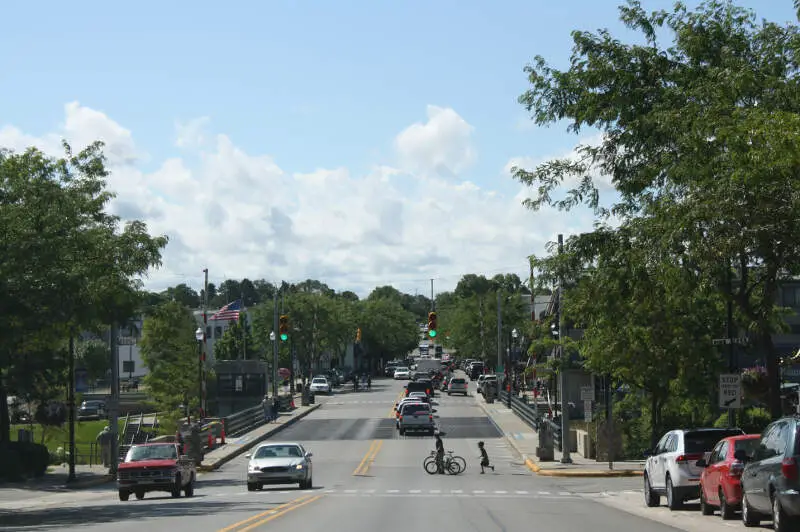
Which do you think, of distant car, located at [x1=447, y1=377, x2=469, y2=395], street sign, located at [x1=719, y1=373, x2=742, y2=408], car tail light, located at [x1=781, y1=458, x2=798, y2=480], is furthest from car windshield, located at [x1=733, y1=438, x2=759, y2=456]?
distant car, located at [x1=447, y1=377, x2=469, y2=395]

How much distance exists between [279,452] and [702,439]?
1510 centimetres

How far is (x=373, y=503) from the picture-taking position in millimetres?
26891

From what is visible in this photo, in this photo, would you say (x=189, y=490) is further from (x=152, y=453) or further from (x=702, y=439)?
(x=702, y=439)

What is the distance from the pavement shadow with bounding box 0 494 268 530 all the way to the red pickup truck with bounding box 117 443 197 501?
3.48 ft

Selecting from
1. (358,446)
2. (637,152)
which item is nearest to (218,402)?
(358,446)

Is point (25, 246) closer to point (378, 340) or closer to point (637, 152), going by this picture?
point (637, 152)

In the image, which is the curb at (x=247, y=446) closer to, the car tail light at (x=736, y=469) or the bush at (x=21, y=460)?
the bush at (x=21, y=460)

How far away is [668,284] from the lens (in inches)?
941

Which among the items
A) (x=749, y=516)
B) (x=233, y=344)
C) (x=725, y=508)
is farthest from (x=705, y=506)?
(x=233, y=344)

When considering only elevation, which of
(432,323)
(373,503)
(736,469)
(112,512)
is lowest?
(373,503)

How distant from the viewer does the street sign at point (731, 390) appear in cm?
2690

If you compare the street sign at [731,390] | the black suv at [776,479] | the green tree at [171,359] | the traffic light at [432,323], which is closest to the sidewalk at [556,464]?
the traffic light at [432,323]

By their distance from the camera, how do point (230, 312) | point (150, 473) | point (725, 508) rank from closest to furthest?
point (725, 508) → point (150, 473) → point (230, 312)

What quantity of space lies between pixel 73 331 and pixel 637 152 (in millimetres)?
18563
